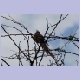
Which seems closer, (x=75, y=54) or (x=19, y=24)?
(x=19, y=24)

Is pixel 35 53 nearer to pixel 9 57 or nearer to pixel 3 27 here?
pixel 9 57

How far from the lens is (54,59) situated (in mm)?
1592

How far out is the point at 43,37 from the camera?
59.2 inches

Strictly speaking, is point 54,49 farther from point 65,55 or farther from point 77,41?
point 77,41

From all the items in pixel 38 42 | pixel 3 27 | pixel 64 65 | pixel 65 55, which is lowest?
pixel 64 65

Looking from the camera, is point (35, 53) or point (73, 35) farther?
point (73, 35)

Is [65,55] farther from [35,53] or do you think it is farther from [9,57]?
[9,57]

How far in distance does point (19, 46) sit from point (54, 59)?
0.38 meters

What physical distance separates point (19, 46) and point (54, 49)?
350mm

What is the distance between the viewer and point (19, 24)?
57.9 inches

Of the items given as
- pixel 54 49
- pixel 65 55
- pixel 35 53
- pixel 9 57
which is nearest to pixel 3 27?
pixel 9 57

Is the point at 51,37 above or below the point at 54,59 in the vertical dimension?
above

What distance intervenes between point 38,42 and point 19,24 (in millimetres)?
244

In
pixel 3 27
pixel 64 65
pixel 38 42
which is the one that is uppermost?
pixel 3 27
